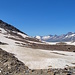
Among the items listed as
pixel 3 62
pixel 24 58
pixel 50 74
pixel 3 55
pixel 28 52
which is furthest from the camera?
pixel 28 52

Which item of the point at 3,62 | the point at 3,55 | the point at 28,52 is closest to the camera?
the point at 3,62

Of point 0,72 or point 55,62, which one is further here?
point 55,62

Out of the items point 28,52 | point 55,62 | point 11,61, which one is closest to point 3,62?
point 11,61

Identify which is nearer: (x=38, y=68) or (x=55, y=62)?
(x=38, y=68)

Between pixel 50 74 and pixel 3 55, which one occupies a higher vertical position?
pixel 3 55

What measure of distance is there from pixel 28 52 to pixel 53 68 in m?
15.2

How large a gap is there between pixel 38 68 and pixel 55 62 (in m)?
5.10

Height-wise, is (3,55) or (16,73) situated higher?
(3,55)

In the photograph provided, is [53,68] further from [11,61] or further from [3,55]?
[3,55]

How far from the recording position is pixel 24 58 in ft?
152

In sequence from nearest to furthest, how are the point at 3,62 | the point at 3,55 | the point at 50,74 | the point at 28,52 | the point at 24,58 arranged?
the point at 50,74 < the point at 3,62 < the point at 3,55 < the point at 24,58 < the point at 28,52

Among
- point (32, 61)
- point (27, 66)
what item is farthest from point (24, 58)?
point (27, 66)

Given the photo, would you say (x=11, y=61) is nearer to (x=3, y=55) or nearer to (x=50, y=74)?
(x=3, y=55)

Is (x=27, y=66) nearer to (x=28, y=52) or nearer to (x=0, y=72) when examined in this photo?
(x=0, y=72)
